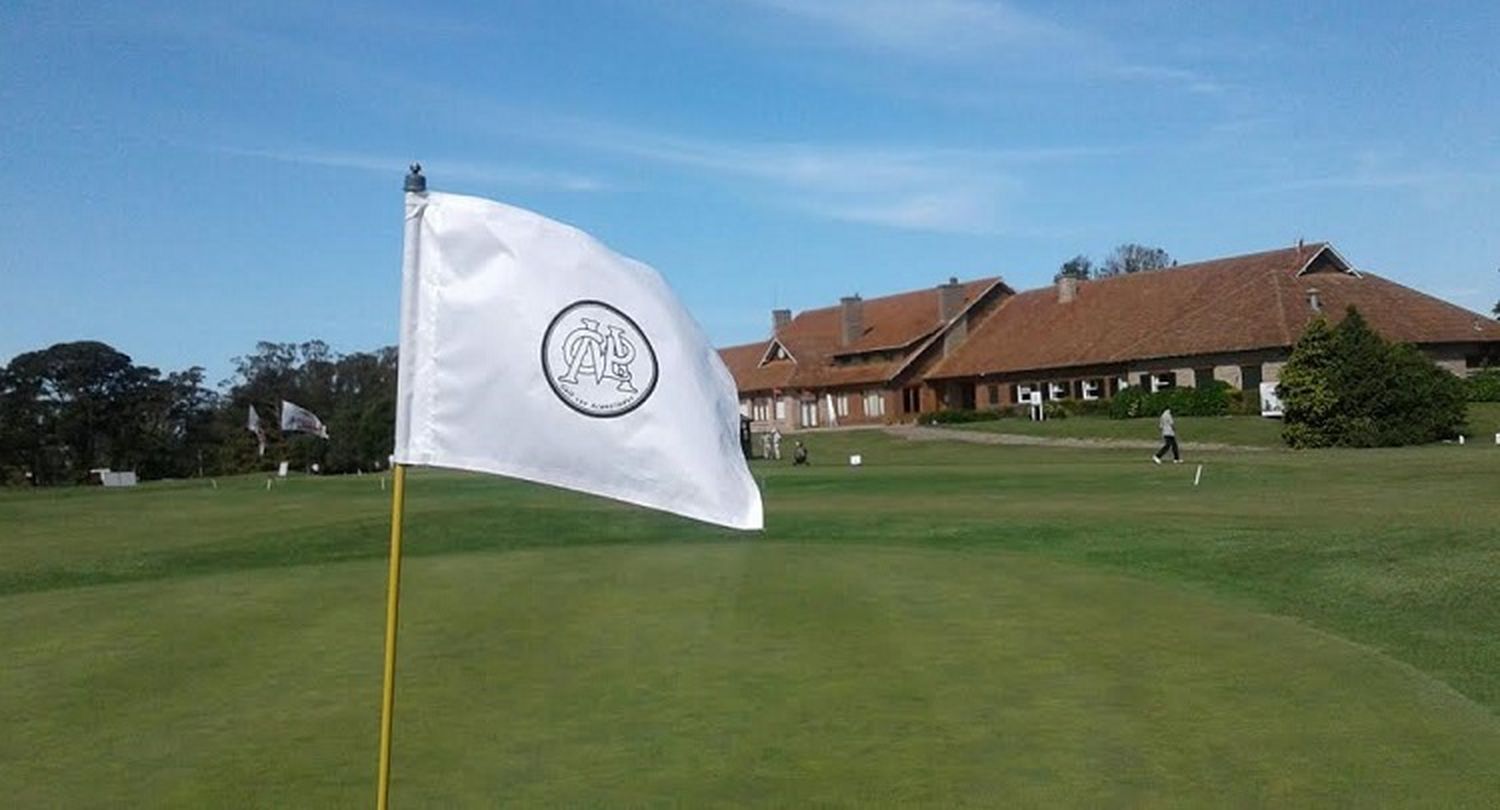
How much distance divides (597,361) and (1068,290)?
3041 inches

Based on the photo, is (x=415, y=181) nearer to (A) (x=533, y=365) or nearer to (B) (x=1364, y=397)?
(A) (x=533, y=365)

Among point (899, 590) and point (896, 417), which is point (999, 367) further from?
point (899, 590)

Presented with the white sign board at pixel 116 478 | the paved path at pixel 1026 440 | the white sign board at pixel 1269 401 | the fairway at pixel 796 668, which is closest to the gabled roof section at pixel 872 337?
the paved path at pixel 1026 440

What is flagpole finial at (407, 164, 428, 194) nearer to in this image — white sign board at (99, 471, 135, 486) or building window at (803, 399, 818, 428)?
white sign board at (99, 471, 135, 486)

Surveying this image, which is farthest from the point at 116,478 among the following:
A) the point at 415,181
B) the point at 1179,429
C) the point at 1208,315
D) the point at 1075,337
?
the point at 415,181

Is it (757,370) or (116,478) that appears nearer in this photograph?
(116,478)

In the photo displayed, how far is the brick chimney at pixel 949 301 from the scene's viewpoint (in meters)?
86.3

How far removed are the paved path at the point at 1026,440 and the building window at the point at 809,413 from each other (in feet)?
A: 66.3

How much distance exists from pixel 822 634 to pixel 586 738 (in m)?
3.73

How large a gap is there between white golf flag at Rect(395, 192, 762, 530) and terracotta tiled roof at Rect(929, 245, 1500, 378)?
60837mm

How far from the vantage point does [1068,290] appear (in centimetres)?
8094

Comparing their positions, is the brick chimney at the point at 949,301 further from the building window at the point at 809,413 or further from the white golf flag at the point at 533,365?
the white golf flag at the point at 533,365

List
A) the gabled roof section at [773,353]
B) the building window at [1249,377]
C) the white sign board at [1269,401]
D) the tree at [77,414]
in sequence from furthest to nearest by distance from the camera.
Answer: the gabled roof section at [773,353]
the tree at [77,414]
the building window at [1249,377]
the white sign board at [1269,401]

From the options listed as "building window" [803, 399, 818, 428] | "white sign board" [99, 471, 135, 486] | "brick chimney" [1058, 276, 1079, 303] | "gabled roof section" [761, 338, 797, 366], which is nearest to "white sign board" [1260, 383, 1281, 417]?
"brick chimney" [1058, 276, 1079, 303]
